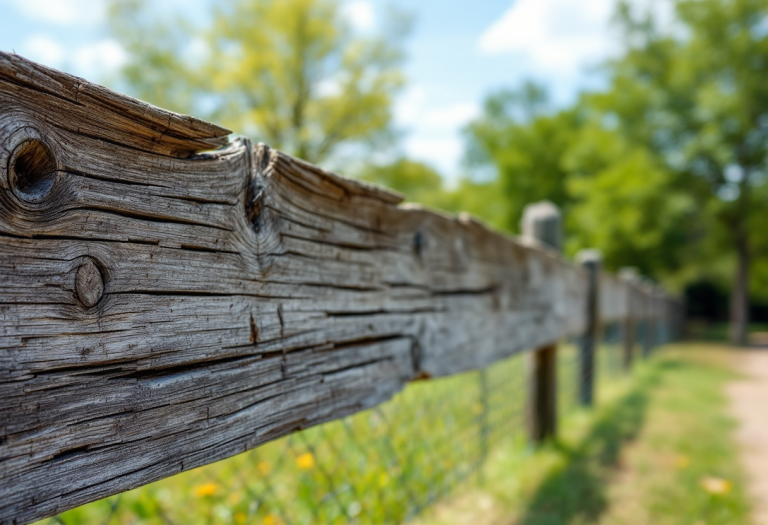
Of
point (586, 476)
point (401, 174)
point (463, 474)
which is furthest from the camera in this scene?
point (401, 174)

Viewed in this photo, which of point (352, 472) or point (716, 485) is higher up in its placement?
point (352, 472)

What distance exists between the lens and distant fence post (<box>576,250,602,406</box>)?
449 cm

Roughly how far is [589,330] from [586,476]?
171cm

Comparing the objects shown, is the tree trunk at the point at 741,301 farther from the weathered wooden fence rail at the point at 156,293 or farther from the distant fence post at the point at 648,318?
the weathered wooden fence rail at the point at 156,293

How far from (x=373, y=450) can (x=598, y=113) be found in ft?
72.0

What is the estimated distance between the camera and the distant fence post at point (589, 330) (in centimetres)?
449

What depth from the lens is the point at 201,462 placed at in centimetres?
90

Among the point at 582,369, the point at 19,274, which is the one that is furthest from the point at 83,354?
the point at 582,369

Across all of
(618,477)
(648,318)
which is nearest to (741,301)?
(648,318)

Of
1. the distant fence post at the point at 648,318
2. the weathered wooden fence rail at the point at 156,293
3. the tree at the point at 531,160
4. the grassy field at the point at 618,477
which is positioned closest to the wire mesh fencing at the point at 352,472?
the grassy field at the point at 618,477

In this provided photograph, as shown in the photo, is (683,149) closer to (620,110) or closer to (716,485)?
(620,110)

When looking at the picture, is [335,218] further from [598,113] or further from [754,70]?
[598,113]

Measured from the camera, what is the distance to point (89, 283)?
0.74m

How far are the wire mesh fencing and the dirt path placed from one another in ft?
4.49
